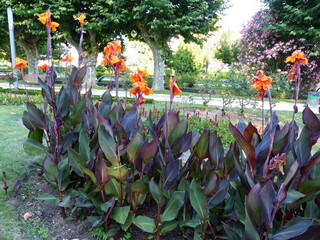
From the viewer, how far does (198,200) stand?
166 centimetres

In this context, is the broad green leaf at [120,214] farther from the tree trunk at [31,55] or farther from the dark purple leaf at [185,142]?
the tree trunk at [31,55]

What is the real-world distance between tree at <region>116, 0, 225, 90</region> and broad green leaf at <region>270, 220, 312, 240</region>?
46.8 feet

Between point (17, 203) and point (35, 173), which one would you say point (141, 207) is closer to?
point (17, 203)

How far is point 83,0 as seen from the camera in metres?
15.9

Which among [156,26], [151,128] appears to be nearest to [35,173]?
[151,128]

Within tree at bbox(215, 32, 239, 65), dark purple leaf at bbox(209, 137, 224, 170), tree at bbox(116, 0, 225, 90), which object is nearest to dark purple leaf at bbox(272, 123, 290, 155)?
dark purple leaf at bbox(209, 137, 224, 170)

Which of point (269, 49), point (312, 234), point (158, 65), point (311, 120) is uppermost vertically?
point (269, 49)

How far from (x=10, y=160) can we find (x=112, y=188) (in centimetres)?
230

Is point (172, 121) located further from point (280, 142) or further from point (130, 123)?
point (280, 142)

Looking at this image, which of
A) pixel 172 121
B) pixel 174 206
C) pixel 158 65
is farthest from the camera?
pixel 158 65

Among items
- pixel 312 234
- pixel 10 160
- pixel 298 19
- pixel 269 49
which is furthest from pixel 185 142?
pixel 269 49

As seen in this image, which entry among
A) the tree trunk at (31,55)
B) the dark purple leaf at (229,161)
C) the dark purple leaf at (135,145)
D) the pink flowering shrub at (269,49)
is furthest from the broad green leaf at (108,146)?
the tree trunk at (31,55)

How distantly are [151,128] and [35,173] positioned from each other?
175cm

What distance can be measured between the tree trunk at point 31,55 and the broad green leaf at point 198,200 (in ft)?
79.2
